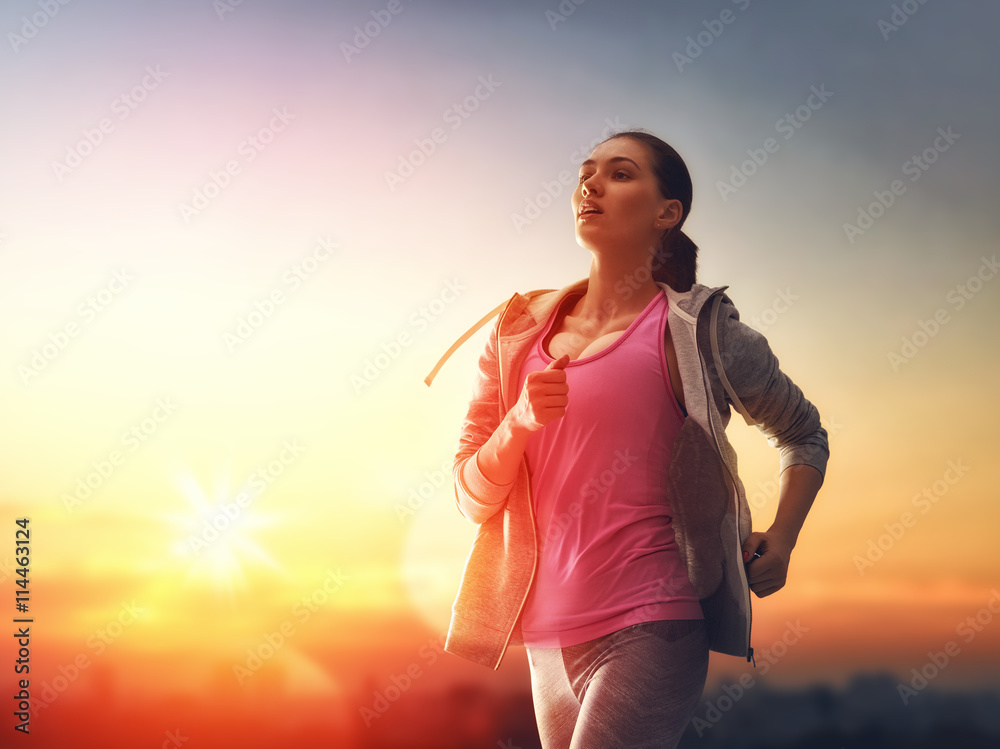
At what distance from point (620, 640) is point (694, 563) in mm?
185

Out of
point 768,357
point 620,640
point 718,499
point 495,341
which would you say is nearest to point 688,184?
point 768,357

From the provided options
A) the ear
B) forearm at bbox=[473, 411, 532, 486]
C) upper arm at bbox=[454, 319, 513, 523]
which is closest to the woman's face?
the ear

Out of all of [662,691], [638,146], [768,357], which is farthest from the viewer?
[638,146]

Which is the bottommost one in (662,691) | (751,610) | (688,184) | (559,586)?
(662,691)

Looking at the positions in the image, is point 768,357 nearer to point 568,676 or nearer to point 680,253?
point 680,253

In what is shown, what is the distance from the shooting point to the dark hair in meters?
1.63

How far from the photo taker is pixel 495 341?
170 cm

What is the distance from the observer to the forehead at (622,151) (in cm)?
162

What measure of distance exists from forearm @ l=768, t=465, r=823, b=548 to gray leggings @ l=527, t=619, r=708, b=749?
0.25 metres

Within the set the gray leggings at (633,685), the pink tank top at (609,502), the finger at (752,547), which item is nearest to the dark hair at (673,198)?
the pink tank top at (609,502)

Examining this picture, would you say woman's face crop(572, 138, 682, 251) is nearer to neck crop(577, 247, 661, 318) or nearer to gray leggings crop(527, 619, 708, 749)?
neck crop(577, 247, 661, 318)

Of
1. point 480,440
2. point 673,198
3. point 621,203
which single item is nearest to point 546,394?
point 480,440

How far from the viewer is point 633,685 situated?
130cm

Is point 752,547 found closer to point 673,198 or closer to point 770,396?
point 770,396
